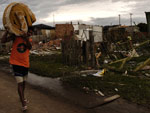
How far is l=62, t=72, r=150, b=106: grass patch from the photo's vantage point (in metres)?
4.05

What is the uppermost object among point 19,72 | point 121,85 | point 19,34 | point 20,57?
point 19,34

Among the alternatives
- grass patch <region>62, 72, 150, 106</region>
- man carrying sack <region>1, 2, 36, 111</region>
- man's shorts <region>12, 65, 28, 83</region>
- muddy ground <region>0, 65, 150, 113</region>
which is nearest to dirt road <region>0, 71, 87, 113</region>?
muddy ground <region>0, 65, 150, 113</region>

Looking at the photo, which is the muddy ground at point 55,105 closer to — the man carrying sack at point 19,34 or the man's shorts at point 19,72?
the man carrying sack at point 19,34

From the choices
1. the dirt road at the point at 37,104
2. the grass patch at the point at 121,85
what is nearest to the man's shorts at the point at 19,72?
the dirt road at the point at 37,104

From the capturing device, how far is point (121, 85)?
4.93m

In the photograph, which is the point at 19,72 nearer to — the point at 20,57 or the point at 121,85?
the point at 20,57

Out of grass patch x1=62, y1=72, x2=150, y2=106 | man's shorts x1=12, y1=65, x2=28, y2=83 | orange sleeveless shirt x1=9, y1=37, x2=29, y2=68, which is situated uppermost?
orange sleeveless shirt x1=9, y1=37, x2=29, y2=68

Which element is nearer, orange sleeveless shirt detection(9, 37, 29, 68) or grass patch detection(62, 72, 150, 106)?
orange sleeveless shirt detection(9, 37, 29, 68)

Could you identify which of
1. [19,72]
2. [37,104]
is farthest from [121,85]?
[19,72]

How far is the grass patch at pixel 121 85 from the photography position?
13.3ft

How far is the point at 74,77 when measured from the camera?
5871 millimetres

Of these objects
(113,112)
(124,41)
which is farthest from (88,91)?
(124,41)

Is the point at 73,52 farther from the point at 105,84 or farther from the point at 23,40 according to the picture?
the point at 23,40

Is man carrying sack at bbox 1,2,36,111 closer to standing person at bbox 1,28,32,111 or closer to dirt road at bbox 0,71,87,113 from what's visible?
standing person at bbox 1,28,32,111
